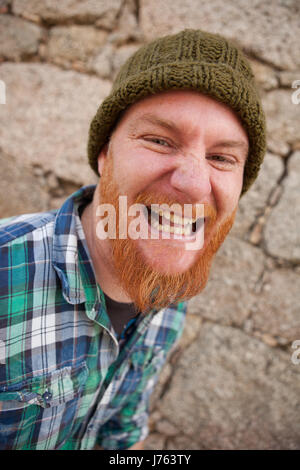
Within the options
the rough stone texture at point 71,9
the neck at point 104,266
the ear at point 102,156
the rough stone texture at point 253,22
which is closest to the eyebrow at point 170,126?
the ear at point 102,156

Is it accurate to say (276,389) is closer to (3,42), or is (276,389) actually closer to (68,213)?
(68,213)

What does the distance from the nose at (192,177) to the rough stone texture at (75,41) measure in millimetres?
1075

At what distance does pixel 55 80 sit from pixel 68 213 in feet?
2.99

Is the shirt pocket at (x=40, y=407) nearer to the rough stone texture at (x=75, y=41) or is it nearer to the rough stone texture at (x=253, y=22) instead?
the rough stone texture at (x=75, y=41)

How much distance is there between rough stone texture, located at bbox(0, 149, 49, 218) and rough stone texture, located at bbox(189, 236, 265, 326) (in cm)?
102

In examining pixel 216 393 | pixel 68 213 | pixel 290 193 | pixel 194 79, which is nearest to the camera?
pixel 194 79

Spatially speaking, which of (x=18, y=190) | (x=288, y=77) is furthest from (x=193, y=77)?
(x=18, y=190)

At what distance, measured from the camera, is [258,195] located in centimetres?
145

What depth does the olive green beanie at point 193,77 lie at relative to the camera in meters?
0.80

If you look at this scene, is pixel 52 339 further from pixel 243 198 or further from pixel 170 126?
pixel 243 198

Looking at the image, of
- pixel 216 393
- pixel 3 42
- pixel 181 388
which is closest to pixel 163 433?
pixel 181 388

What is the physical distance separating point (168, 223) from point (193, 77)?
0.43 m

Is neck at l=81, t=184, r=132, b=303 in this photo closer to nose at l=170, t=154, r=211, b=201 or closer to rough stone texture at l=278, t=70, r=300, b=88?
nose at l=170, t=154, r=211, b=201

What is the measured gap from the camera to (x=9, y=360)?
795 millimetres
